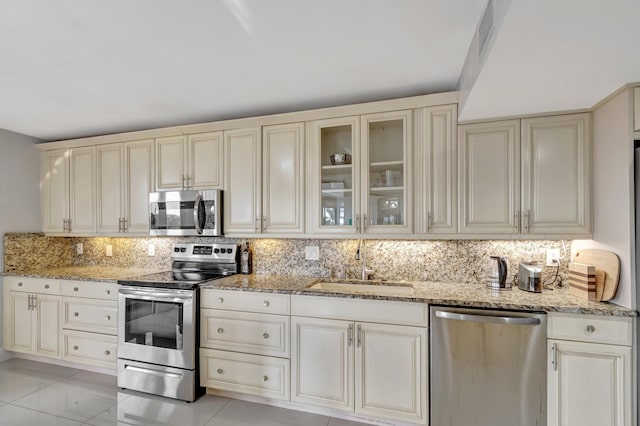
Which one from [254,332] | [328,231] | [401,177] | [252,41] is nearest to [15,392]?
[254,332]

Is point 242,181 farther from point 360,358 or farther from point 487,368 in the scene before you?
point 487,368

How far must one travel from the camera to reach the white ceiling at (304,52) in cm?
142

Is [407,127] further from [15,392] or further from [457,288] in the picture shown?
[15,392]

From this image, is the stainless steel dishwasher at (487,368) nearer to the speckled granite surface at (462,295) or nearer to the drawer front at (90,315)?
the speckled granite surface at (462,295)

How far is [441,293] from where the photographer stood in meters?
2.21

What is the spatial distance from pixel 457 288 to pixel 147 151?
10.2 ft

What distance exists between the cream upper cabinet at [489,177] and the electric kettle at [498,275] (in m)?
0.24

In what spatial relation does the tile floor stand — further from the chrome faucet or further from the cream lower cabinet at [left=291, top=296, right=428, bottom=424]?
the chrome faucet

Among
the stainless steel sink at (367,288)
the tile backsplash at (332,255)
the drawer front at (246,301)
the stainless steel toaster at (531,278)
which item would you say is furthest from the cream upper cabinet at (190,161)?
the stainless steel toaster at (531,278)

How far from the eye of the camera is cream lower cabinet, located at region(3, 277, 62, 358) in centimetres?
313

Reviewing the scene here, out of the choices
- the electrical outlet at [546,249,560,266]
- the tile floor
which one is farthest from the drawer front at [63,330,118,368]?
the electrical outlet at [546,249,560,266]

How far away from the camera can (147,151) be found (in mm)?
3244

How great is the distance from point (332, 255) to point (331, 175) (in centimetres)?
74

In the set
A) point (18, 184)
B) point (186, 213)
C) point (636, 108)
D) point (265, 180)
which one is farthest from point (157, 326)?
point (636, 108)
